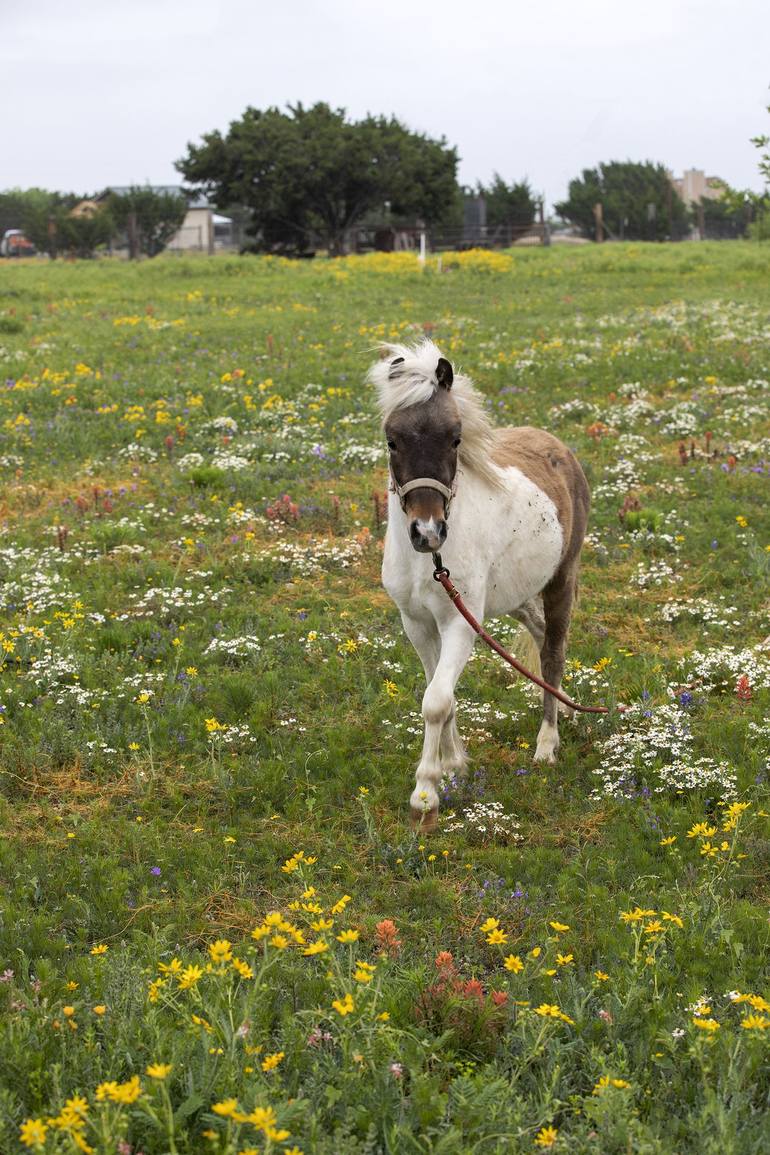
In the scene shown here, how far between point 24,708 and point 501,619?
4490 millimetres

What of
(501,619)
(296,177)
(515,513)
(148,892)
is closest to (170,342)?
(501,619)

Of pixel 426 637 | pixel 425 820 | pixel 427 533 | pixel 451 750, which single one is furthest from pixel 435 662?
pixel 427 533

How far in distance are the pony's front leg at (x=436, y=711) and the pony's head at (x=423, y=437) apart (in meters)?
0.90

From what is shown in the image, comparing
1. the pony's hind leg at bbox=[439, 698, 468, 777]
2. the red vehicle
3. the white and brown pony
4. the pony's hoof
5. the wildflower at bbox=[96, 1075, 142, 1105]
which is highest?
the red vehicle

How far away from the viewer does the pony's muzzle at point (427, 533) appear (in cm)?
596

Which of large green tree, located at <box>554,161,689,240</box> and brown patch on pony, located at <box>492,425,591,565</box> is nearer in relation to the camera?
brown patch on pony, located at <box>492,425,591,565</box>

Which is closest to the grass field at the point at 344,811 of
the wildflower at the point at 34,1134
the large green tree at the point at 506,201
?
the wildflower at the point at 34,1134

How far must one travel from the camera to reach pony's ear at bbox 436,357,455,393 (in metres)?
6.29

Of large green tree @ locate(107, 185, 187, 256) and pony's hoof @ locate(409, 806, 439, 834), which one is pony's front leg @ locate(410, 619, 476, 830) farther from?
large green tree @ locate(107, 185, 187, 256)

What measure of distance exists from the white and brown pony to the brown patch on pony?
0.5 inches

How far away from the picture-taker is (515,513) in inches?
299

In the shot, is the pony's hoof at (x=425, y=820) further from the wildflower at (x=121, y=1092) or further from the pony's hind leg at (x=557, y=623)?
the wildflower at (x=121, y=1092)

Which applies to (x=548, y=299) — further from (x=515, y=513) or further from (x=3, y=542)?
(x=515, y=513)

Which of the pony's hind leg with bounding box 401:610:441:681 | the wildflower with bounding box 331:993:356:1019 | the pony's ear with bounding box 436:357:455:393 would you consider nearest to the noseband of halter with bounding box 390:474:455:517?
the pony's ear with bounding box 436:357:455:393
